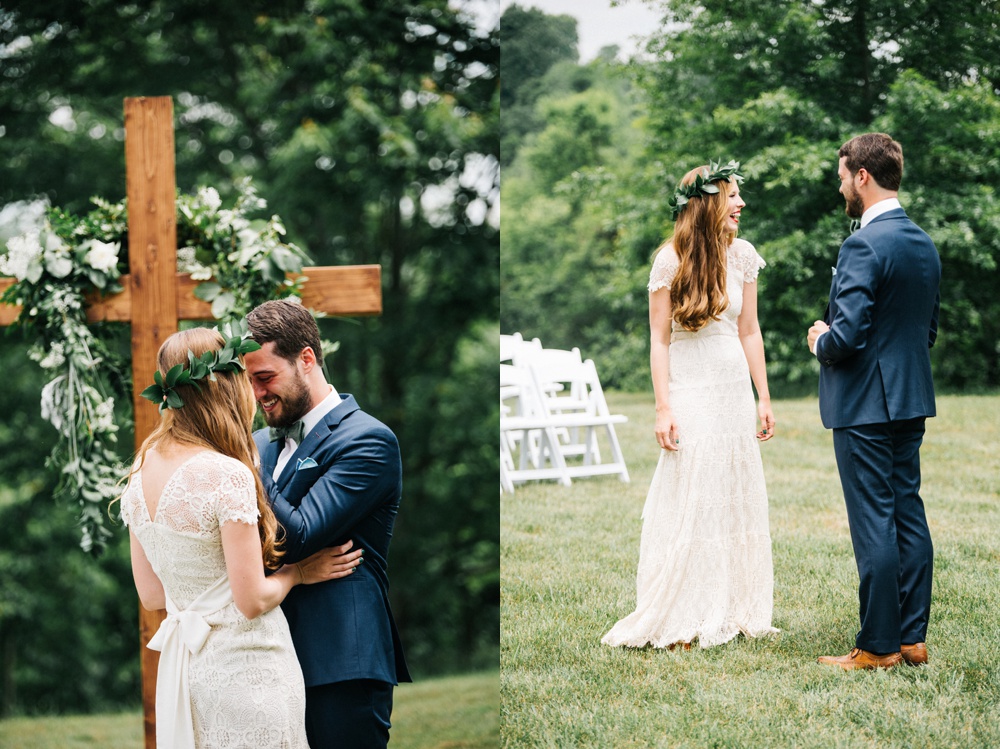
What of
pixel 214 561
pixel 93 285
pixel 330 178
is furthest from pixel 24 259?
pixel 330 178

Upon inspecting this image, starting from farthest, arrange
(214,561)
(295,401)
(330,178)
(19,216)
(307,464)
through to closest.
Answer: (19,216)
(330,178)
(295,401)
(307,464)
(214,561)

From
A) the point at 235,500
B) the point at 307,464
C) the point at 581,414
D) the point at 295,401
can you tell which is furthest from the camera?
the point at 581,414

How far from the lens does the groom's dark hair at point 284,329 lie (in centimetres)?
246

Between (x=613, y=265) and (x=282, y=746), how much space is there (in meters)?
2.77

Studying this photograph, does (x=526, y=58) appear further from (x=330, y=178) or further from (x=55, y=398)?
(x=330, y=178)

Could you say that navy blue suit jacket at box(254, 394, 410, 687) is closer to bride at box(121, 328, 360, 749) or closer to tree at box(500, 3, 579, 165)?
bride at box(121, 328, 360, 749)

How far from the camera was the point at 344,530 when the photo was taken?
2352mm

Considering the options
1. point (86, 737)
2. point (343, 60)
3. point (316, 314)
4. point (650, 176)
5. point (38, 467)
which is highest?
point (343, 60)

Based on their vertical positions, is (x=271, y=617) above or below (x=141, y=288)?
below

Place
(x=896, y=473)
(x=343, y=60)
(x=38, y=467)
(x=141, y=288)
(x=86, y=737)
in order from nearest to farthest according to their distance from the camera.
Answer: (x=896, y=473) → (x=141, y=288) → (x=86, y=737) → (x=343, y=60) → (x=38, y=467)

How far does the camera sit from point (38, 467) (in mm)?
9367

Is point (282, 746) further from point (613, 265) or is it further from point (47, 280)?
point (613, 265)

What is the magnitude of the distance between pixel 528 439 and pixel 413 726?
9.36 ft

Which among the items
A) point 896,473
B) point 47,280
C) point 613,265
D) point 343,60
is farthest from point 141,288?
point 343,60
